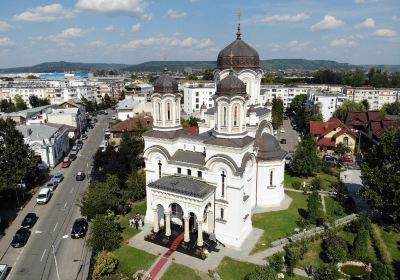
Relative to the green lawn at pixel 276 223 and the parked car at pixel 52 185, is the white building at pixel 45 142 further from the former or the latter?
the green lawn at pixel 276 223

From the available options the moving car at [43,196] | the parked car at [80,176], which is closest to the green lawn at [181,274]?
the moving car at [43,196]

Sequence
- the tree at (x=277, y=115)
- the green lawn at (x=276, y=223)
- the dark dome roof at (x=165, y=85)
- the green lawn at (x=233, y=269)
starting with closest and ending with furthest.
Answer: the green lawn at (x=233, y=269) < the green lawn at (x=276, y=223) < the dark dome roof at (x=165, y=85) < the tree at (x=277, y=115)

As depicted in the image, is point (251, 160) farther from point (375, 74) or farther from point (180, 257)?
point (375, 74)

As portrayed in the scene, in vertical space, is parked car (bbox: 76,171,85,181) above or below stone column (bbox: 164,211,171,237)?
below

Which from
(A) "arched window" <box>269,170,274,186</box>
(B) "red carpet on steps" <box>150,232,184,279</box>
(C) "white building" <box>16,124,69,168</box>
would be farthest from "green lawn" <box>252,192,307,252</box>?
(C) "white building" <box>16,124,69,168</box>

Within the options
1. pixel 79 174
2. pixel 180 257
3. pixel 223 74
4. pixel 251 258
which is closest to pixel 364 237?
pixel 251 258

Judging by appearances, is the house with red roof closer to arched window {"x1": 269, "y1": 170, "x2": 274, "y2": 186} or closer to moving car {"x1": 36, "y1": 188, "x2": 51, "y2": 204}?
arched window {"x1": 269, "y1": 170, "x2": 274, "y2": 186}
